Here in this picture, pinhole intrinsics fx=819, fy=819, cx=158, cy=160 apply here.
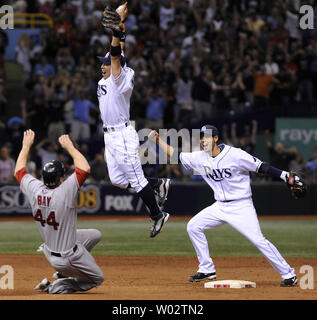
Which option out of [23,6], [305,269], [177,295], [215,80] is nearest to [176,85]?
[215,80]

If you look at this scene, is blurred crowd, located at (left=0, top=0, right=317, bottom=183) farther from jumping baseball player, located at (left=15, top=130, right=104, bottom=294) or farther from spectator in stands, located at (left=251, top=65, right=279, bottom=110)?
jumping baseball player, located at (left=15, top=130, right=104, bottom=294)

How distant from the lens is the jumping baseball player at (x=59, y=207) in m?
8.92

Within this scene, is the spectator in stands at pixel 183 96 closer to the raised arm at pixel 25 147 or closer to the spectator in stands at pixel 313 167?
the spectator in stands at pixel 313 167

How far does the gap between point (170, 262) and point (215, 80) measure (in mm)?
10032

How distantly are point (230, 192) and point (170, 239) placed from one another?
7616 mm

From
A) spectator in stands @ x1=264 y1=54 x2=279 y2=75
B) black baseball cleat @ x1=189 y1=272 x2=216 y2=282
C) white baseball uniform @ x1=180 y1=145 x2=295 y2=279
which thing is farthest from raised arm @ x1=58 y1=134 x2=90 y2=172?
spectator in stands @ x1=264 y1=54 x2=279 y2=75

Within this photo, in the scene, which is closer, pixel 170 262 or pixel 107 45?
pixel 170 262

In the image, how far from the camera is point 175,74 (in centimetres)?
2314

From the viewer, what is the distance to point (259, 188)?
21.3 meters

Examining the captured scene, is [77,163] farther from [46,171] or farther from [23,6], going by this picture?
[23,6]

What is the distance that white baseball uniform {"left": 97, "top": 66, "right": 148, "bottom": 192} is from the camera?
10406 mm

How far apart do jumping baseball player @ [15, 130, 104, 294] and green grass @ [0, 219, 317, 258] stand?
606 centimetres

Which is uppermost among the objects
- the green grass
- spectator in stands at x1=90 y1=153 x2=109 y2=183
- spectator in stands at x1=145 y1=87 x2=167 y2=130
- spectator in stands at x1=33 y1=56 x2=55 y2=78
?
spectator in stands at x1=33 y1=56 x2=55 y2=78

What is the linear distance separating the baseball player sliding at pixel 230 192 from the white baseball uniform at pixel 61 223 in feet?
5.94
